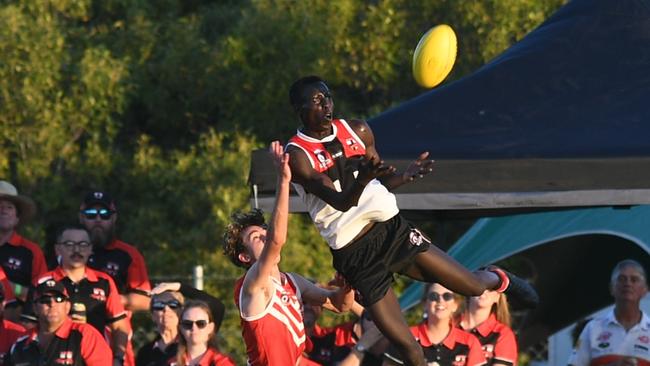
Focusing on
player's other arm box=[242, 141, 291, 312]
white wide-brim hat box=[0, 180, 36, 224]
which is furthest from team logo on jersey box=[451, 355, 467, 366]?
white wide-brim hat box=[0, 180, 36, 224]

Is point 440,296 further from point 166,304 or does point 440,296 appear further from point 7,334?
point 7,334

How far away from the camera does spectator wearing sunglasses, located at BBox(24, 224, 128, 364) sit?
356 inches

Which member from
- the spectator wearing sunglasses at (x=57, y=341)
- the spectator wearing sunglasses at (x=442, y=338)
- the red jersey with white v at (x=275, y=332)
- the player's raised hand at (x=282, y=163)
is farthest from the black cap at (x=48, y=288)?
the player's raised hand at (x=282, y=163)

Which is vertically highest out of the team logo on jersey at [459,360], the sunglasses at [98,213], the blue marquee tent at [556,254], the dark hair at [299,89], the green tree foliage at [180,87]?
the green tree foliage at [180,87]

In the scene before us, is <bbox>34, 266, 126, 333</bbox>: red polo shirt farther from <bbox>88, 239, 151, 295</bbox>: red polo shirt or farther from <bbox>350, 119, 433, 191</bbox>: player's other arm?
<bbox>350, 119, 433, 191</bbox>: player's other arm

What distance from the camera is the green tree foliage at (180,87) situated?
1351 cm

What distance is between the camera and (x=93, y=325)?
9.19m

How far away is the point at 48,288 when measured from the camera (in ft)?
28.6

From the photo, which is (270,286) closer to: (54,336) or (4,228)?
(54,336)

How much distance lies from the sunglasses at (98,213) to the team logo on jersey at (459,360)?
8.21 ft

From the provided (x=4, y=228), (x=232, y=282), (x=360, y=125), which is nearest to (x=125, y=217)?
(x=232, y=282)

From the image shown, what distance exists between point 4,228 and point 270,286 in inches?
139

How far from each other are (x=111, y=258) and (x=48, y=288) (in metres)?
0.95

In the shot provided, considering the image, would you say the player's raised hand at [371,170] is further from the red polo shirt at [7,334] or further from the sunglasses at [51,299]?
the red polo shirt at [7,334]
